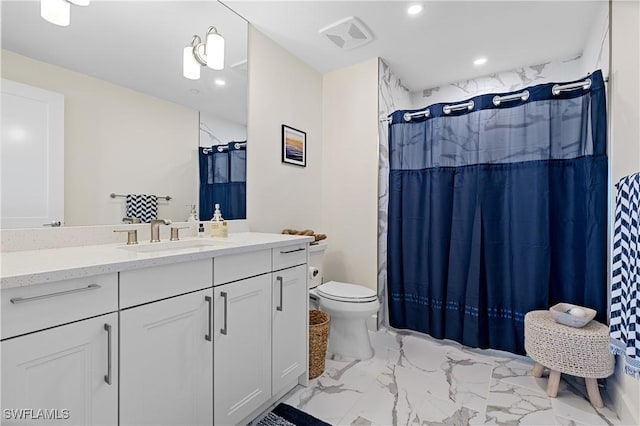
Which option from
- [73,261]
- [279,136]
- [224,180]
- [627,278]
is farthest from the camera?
[279,136]

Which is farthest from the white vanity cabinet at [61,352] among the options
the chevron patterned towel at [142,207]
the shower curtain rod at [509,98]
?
the shower curtain rod at [509,98]

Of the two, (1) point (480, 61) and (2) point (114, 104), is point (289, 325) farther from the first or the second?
(1) point (480, 61)

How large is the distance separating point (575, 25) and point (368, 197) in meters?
1.86

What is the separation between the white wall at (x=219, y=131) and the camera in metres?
1.86

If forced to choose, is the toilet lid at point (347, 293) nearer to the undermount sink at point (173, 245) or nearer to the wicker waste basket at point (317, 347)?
the wicker waste basket at point (317, 347)

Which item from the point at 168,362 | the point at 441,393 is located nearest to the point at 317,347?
the point at 441,393

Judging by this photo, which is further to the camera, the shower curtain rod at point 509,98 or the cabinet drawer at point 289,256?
the shower curtain rod at point 509,98

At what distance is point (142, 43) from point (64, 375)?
162 cm

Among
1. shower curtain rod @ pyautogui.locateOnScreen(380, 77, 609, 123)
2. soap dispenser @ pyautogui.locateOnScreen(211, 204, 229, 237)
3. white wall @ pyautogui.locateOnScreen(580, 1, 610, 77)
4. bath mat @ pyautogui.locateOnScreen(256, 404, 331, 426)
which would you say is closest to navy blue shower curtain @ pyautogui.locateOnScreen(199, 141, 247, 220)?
soap dispenser @ pyautogui.locateOnScreen(211, 204, 229, 237)

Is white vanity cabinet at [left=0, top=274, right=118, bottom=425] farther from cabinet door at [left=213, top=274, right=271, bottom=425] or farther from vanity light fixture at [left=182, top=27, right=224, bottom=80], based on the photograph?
vanity light fixture at [left=182, top=27, right=224, bottom=80]

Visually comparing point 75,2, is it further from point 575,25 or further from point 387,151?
point 575,25

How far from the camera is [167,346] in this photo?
1073mm

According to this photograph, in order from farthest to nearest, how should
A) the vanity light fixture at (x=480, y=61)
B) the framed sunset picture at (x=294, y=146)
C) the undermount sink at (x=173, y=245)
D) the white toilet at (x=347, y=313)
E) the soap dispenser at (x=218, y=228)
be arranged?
the vanity light fixture at (x=480, y=61), the framed sunset picture at (x=294, y=146), the white toilet at (x=347, y=313), the soap dispenser at (x=218, y=228), the undermount sink at (x=173, y=245)

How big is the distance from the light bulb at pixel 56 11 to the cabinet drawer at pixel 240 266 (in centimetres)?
122
